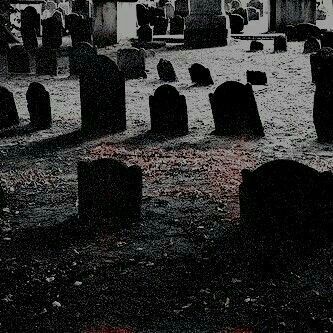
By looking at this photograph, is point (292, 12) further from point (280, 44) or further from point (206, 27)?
point (280, 44)

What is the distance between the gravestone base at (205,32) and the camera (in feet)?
56.1

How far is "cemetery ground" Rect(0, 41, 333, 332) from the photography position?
3.36 metres

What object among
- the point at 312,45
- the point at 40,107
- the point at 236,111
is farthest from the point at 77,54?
the point at 236,111

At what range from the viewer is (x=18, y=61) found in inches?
511

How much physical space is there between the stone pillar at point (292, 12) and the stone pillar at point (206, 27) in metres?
3.66

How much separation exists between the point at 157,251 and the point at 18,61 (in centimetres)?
971

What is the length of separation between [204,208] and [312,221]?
110cm

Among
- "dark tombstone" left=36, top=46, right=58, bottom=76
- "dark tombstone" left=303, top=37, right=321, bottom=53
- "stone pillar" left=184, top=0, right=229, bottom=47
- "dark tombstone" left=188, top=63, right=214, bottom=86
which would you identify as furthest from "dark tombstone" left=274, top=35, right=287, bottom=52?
"dark tombstone" left=36, top=46, right=58, bottom=76

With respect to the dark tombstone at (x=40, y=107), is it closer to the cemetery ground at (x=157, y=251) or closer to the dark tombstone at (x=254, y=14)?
the cemetery ground at (x=157, y=251)

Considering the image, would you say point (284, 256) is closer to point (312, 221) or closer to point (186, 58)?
point (312, 221)

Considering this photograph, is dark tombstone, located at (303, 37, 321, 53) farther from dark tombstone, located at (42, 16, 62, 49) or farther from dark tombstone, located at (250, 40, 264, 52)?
dark tombstone, located at (42, 16, 62, 49)

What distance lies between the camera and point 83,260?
405 centimetres

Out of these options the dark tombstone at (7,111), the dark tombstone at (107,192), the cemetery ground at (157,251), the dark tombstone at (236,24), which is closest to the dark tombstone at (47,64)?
the dark tombstone at (7,111)

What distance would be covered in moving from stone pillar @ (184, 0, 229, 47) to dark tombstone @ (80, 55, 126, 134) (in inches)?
389
